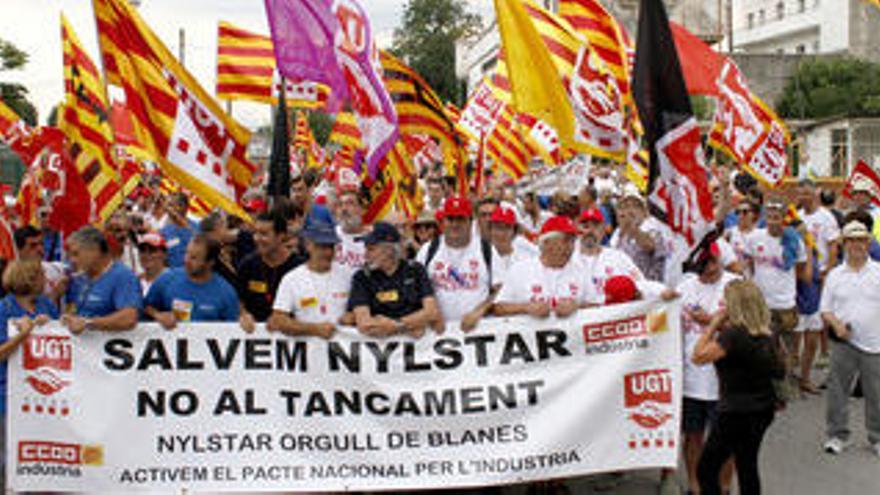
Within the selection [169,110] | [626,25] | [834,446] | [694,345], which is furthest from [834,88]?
[169,110]

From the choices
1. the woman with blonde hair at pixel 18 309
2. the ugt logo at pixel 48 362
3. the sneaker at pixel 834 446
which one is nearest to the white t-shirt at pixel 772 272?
the sneaker at pixel 834 446

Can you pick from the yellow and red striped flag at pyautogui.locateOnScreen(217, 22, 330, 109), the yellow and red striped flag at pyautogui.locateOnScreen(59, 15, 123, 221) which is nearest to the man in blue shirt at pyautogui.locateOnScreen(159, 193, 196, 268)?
the yellow and red striped flag at pyautogui.locateOnScreen(59, 15, 123, 221)

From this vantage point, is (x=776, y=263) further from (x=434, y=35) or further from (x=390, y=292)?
(x=434, y=35)

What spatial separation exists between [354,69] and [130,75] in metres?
1.73

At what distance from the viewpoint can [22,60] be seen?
1821 inches

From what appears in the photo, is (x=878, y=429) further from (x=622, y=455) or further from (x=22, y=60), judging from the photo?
(x=22, y=60)

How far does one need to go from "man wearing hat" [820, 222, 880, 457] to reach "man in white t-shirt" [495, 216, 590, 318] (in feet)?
10.0

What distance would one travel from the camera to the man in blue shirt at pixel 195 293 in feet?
22.0

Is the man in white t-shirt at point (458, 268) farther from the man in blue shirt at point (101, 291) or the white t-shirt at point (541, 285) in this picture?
the man in blue shirt at point (101, 291)

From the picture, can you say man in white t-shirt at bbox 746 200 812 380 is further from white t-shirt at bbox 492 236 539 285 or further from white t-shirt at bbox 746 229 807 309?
white t-shirt at bbox 492 236 539 285

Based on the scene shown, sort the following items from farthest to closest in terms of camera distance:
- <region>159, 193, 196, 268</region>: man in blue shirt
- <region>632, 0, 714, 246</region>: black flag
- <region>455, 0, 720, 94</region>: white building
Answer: <region>455, 0, 720, 94</region>: white building → <region>159, 193, 196, 268</region>: man in blue shirt → <region>632, 0, 714, 246</region>: black flag

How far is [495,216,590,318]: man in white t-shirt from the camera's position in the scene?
268 inches

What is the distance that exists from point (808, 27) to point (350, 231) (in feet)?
247

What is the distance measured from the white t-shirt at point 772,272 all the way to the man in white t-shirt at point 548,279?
4.20 m
